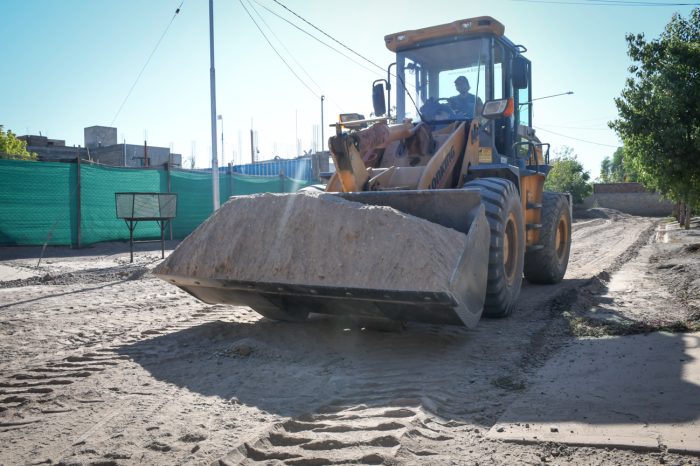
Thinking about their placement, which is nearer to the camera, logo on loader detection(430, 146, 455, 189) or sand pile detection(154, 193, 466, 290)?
sand pile detection(154, 193, 466, 290)

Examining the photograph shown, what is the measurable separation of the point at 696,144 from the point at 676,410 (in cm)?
671

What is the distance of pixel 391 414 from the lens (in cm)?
345

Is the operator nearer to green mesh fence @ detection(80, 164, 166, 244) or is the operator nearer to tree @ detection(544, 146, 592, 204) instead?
green mesh fence @ detection(80, 164, 166, 244)

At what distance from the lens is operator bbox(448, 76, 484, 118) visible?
24.5ft

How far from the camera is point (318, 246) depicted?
478 cm

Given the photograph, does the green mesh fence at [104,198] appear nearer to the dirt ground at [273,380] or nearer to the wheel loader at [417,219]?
the dirt ground at [273,380]

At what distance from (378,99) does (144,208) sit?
665cm

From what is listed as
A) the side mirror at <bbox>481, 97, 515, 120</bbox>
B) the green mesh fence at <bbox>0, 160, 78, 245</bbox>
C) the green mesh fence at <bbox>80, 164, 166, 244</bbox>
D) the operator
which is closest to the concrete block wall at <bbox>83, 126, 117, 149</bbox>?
the green mesh fence at <bbox>80, 164, 166, 244</bbox>

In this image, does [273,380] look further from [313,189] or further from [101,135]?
[101,135]

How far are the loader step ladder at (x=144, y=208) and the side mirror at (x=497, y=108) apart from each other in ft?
25.1

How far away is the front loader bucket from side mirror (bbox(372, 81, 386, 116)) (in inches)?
107

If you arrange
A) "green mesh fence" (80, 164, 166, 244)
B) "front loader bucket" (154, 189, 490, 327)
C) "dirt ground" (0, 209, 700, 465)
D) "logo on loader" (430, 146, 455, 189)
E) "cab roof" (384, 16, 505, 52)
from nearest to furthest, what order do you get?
"dirt ground" (0, 209, 700, 465) < "front loader bucket" (154, 189, 490, 327) < "logo on loader" (430, 146, 455, 189) < "cab roof" (384, 16, 505, 52) < "green mesh fence" (80, 164, 166, 244)

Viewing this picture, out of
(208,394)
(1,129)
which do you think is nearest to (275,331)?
(208,394)

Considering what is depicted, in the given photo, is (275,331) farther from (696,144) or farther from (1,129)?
(1,129)
